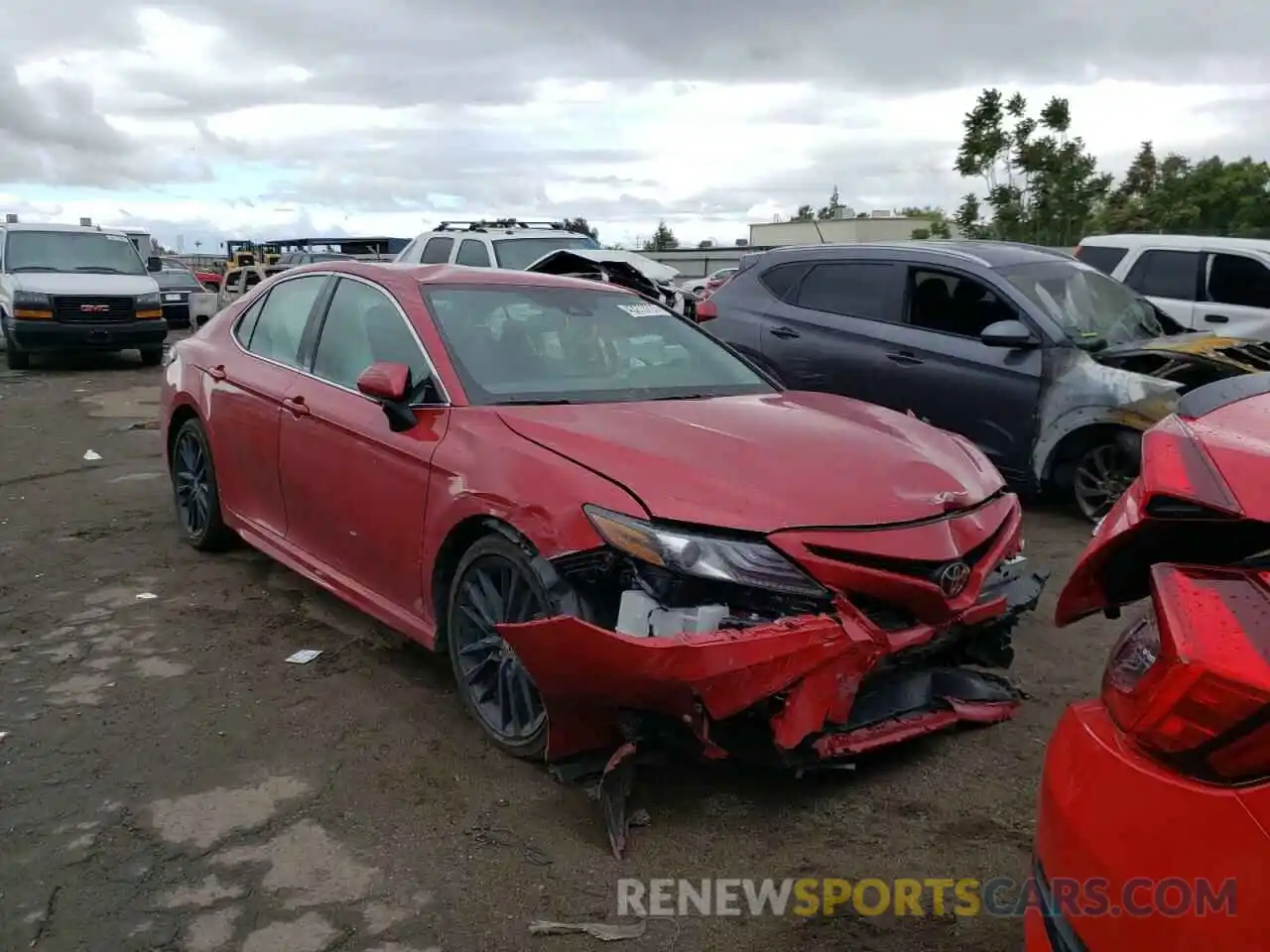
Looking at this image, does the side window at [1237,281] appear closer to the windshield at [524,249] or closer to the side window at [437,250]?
the windshield at [524,249]

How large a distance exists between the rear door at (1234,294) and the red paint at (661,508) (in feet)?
23.5

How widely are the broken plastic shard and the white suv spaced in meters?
10.2

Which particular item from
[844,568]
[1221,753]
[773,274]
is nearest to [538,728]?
[844,568]

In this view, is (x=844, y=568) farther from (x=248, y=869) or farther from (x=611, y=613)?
(x=248, y=869)

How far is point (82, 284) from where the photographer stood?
1539 centimetres

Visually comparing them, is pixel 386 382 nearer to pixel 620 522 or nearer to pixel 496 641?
pixel 496 641

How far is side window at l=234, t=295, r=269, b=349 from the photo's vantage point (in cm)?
543

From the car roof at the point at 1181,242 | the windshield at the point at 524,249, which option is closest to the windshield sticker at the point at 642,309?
the car roof at the point at 1181,242

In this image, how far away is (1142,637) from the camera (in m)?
1.75

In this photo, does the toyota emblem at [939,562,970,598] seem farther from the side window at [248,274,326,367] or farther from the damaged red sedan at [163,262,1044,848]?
the side window at [248,274,326,367]

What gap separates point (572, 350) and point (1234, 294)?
8218 mm

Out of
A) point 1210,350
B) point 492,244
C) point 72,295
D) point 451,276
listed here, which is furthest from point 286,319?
point 72,295

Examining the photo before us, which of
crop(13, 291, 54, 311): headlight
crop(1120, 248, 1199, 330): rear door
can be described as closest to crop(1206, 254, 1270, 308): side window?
crop(1120, 248, 1199, 330): rear door

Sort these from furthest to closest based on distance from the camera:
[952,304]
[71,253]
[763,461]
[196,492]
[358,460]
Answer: [71,253]
[952,304]
[196,492]
[358,460]
[763,461]
